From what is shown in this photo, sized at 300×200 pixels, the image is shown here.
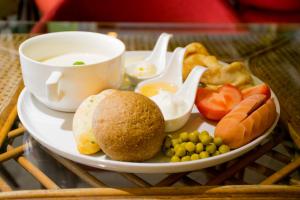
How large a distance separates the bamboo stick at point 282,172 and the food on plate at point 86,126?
0.26m

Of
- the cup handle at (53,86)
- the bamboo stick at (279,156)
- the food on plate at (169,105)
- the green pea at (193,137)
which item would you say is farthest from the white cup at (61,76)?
the bamboo stick at (279,156)

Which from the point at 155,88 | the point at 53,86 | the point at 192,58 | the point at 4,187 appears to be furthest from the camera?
the point at 192,58

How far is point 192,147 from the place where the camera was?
599mm

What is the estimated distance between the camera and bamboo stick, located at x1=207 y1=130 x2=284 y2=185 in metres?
0.60

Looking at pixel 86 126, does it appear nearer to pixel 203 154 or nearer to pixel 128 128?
pixel 128 128

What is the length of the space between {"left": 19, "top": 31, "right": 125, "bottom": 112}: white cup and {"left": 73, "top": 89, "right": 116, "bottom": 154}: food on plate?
1.7 inches

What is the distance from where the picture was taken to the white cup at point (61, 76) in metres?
0.68

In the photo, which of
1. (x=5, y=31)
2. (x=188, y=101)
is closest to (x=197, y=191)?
(x=188, y=101)

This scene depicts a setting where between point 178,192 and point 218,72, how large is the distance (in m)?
0.38

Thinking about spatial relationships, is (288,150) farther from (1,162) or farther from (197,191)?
(1,162)

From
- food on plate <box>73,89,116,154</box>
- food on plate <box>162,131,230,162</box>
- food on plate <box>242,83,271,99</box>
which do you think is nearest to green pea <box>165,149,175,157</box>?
food on plate <box>162,131,230,162</box>

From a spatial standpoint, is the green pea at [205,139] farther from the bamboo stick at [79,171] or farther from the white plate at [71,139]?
the bamboo stick at [79,171]

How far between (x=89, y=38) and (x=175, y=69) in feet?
0.64

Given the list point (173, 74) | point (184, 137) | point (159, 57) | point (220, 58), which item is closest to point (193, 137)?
point (184, 137)
